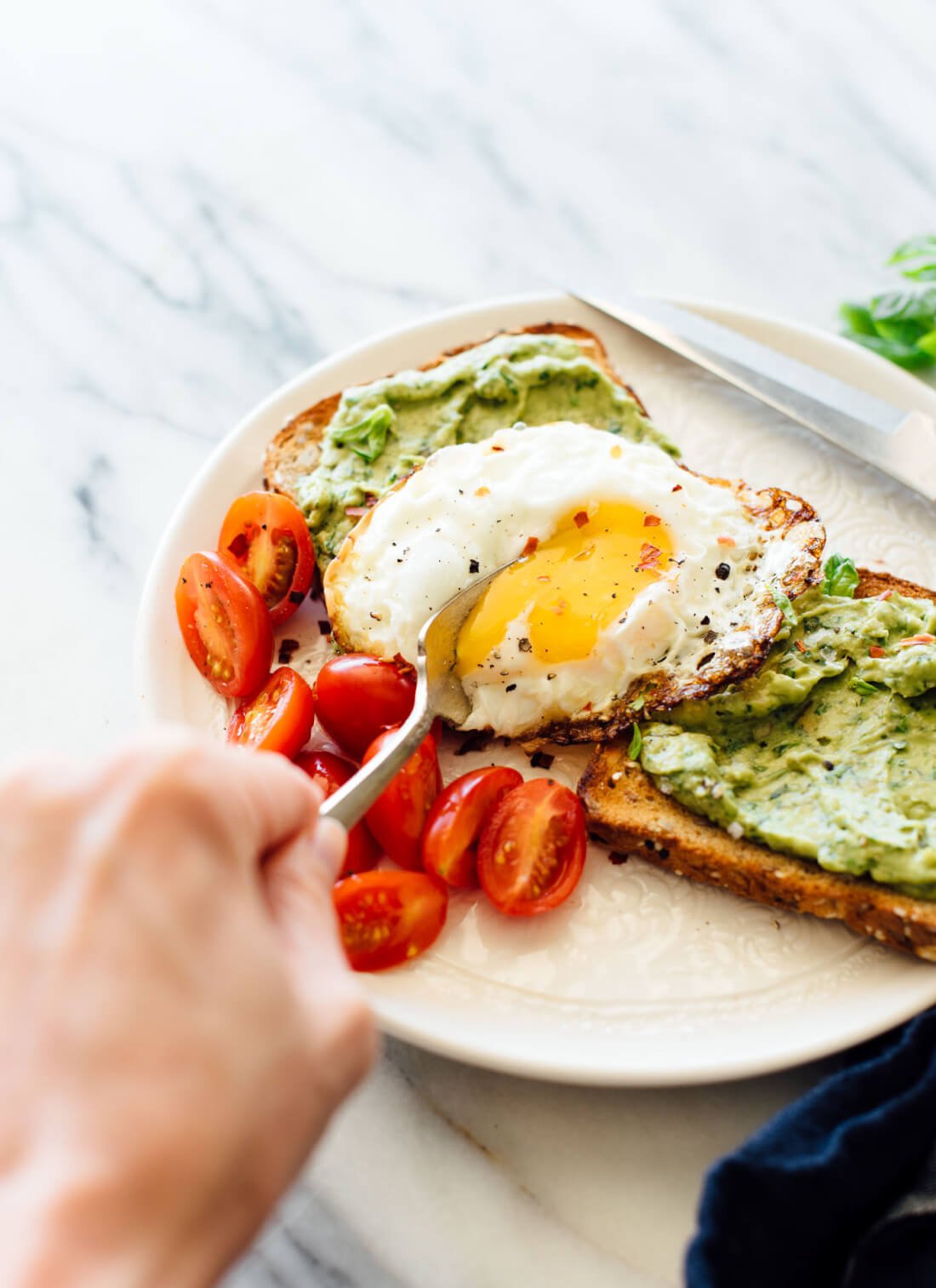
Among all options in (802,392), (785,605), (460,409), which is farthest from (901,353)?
(460,409)

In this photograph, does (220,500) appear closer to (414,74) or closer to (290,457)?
(290,457)

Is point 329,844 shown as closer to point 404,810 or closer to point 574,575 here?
point 404,810

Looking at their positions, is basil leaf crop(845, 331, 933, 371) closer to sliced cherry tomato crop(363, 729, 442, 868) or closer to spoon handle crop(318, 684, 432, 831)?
sliced cherry tomato crop(363, 729, 442, 868)

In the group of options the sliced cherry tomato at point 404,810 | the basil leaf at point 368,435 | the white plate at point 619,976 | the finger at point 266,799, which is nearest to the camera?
the finger at point 266,799

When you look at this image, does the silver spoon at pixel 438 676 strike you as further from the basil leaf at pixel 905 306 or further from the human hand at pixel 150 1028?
the basil leaf at pixel 905 306

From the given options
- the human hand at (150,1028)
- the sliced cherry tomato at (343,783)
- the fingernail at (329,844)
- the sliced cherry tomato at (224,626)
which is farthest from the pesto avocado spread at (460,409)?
the human hand at (150,1028)

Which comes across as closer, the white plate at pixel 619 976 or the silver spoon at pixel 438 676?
→ the white plate at pixel 619 976

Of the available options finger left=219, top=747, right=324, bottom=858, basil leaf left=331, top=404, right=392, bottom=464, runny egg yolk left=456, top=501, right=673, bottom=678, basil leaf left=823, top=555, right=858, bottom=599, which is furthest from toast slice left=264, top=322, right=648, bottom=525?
finger left=219, top=747, right=324, bottom=858
